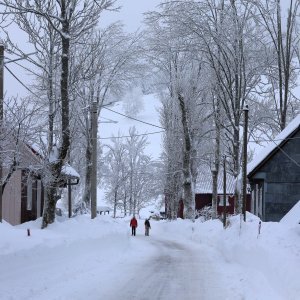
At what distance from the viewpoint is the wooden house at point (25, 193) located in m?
18.8

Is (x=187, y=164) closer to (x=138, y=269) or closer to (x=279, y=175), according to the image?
(x=279, y=175)

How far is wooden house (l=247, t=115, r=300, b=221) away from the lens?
23.5 m

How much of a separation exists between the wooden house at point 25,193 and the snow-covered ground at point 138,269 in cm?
217

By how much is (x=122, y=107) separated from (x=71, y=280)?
153m

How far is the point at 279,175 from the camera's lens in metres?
23.9

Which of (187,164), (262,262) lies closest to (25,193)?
(187,164)

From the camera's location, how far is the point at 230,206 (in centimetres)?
5544

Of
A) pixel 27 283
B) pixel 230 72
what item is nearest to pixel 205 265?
pixel 27 283

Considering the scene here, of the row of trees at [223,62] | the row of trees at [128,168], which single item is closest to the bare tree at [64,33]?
the row of trees at [223,62]

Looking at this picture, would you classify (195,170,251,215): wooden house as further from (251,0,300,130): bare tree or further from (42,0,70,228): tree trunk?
(42,0,70,228): tree trunk

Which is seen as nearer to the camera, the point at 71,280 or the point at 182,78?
the point at 71,280

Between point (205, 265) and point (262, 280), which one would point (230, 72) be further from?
point (262, 280)

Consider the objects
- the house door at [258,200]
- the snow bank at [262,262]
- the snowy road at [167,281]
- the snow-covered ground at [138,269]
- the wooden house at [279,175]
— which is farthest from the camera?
the house door at [258,200]

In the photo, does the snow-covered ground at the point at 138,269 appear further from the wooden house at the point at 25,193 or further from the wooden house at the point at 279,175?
the wooden house at the point at 279,175
